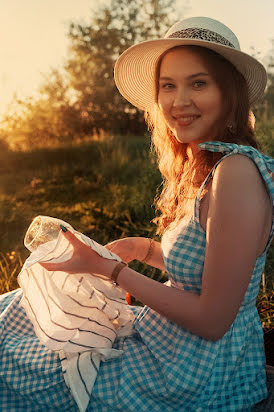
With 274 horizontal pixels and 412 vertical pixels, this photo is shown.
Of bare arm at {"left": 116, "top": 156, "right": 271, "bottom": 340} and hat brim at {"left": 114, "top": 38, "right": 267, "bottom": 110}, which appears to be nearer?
bare arm at {"left": 116, "top": 156, "right": 271, "bottom": 340}

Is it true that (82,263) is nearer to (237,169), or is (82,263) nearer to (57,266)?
(57,266)

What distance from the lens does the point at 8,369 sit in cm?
157

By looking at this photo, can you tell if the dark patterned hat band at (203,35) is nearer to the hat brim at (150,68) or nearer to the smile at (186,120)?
the hat brim at (150,68)

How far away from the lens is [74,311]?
160 cm

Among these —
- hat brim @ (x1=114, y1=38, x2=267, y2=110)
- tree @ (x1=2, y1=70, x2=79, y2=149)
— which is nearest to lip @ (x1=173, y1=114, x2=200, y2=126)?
hat brim @ (x1=114, y1=38, x2=267, y2=110)

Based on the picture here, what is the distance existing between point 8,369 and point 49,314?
23cm

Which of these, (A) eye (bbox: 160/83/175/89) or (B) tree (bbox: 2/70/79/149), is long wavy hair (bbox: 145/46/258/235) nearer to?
(A) eye (bbox: 160/83/175/89)

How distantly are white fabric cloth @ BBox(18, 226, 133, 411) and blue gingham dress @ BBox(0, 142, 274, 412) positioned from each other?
5 cm

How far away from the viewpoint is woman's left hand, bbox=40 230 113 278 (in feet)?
5.02

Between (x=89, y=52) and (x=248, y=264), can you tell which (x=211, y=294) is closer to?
(x=248, y=264)

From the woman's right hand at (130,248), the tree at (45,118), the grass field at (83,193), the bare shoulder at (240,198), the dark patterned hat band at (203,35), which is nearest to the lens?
the bare shoulder at (240,198)

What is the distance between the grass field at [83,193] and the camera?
209 inches

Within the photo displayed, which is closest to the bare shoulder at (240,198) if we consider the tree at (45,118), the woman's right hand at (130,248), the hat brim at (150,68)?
the hat brim at (150,68)

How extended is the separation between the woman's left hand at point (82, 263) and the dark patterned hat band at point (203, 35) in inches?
34.4
